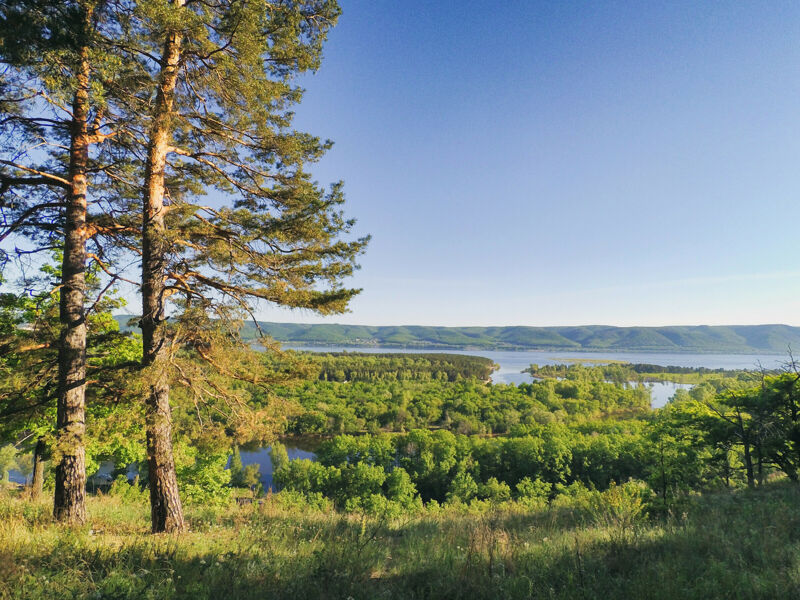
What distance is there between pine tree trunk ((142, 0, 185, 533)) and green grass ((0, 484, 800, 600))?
22.8 inches

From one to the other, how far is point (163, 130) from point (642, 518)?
10.1m

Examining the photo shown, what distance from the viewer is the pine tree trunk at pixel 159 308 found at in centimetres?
530

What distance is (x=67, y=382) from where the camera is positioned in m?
5.28

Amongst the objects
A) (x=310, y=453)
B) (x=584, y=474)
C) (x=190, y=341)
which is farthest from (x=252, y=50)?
(x=310, y=453)

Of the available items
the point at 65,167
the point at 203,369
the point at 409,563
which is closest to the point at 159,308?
the point at 203,369

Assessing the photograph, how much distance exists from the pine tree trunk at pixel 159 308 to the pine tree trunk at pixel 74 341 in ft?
2.95

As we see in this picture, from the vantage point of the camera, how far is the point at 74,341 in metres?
5.46

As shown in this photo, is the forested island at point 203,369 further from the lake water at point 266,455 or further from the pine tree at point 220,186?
the lake water at point 266,455

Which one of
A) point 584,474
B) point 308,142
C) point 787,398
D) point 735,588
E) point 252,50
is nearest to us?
point 735,588

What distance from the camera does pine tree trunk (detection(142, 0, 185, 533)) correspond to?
17.4 feet

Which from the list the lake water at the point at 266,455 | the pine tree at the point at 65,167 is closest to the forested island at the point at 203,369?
the pine tree at the point at 65,167

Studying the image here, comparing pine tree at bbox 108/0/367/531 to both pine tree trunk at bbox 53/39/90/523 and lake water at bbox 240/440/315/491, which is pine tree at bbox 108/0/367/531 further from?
lake water at bbox 240/440/315/491

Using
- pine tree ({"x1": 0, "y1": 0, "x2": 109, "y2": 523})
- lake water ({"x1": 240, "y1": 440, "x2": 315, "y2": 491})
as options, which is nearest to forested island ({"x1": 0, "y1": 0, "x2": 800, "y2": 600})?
pine tree ({"x1": 0, "y1": 0, "x2": 109, "y2": 523})

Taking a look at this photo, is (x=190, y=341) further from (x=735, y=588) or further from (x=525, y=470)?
(x=525, y=470)
